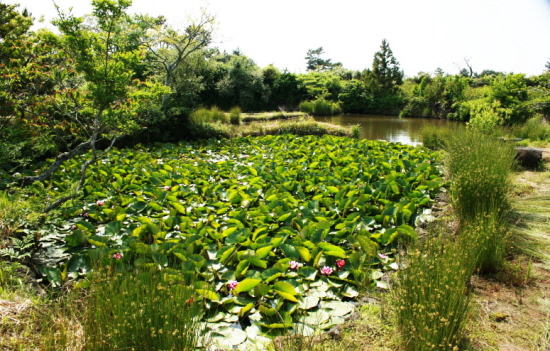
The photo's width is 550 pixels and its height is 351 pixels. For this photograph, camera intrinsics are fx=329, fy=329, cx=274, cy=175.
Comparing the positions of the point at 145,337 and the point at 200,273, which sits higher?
the point at 145,337

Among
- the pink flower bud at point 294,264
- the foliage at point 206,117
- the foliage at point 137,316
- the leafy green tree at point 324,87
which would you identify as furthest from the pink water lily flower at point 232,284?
the leafy green tree at point 324,87

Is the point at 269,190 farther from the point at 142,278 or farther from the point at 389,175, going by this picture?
the point at 142,278

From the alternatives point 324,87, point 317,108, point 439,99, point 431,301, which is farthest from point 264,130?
point 324,87

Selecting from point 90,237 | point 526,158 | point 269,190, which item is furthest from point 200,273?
point 526,158

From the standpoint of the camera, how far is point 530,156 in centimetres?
600

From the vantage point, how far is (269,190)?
3.89m

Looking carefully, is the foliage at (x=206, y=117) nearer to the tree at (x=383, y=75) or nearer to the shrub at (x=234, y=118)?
the shrub at (x=234, y=118)

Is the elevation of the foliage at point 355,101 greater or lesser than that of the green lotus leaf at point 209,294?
greater

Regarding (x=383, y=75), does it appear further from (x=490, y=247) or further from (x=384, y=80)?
(x=490, y=247)

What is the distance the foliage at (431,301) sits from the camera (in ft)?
5.26

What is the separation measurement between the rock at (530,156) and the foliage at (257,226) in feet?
7.70

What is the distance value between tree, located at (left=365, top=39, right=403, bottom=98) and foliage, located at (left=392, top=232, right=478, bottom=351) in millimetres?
25146

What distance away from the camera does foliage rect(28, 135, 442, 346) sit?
224cm

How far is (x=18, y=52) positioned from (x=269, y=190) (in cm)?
303
